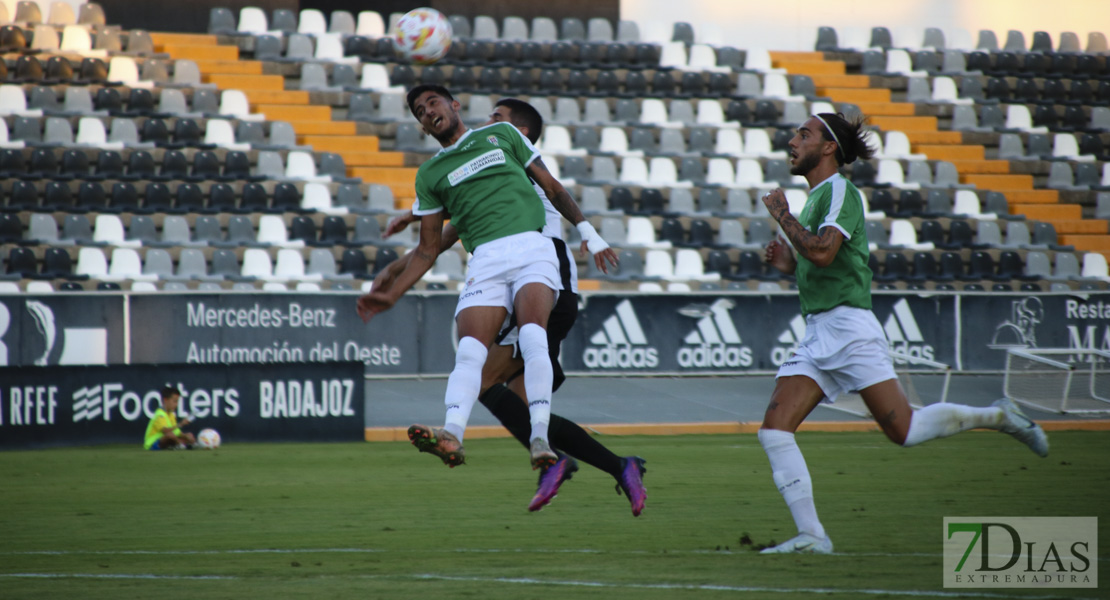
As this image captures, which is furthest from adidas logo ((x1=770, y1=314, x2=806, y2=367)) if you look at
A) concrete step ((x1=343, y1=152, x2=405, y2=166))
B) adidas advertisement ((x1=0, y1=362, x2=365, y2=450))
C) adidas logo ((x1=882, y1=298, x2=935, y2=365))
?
concrete step ((x1=343, y1=152, x2=405, y2=166))

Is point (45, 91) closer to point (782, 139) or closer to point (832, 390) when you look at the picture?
point (782, 139)

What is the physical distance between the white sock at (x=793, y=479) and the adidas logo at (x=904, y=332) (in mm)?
12485

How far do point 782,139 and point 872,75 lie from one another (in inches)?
169

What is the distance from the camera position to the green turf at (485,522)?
498 cm

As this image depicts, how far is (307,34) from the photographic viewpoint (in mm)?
24891

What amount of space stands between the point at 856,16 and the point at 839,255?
2443cm

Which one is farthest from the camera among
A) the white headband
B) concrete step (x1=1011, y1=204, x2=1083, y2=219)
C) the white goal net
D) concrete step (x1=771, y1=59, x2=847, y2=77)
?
concrete step (x1=771, y1=59, x2=847, y2=77)

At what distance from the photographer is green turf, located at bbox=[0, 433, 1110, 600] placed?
498cm

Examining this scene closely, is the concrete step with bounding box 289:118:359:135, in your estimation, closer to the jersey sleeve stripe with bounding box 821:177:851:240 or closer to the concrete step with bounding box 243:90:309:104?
the concrete step with bounding box 243:90:309:104

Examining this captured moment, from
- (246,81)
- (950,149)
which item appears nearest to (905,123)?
(950,149)

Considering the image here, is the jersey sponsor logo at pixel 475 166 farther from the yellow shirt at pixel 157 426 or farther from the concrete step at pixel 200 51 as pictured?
the concrete step at pixel 200 51

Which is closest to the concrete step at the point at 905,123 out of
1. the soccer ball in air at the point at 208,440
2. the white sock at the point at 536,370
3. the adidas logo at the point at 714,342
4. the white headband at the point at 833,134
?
the adidas logo at the point at 714,342

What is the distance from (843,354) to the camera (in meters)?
5.86

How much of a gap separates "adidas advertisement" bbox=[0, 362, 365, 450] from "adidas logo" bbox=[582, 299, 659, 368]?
4.00 m
